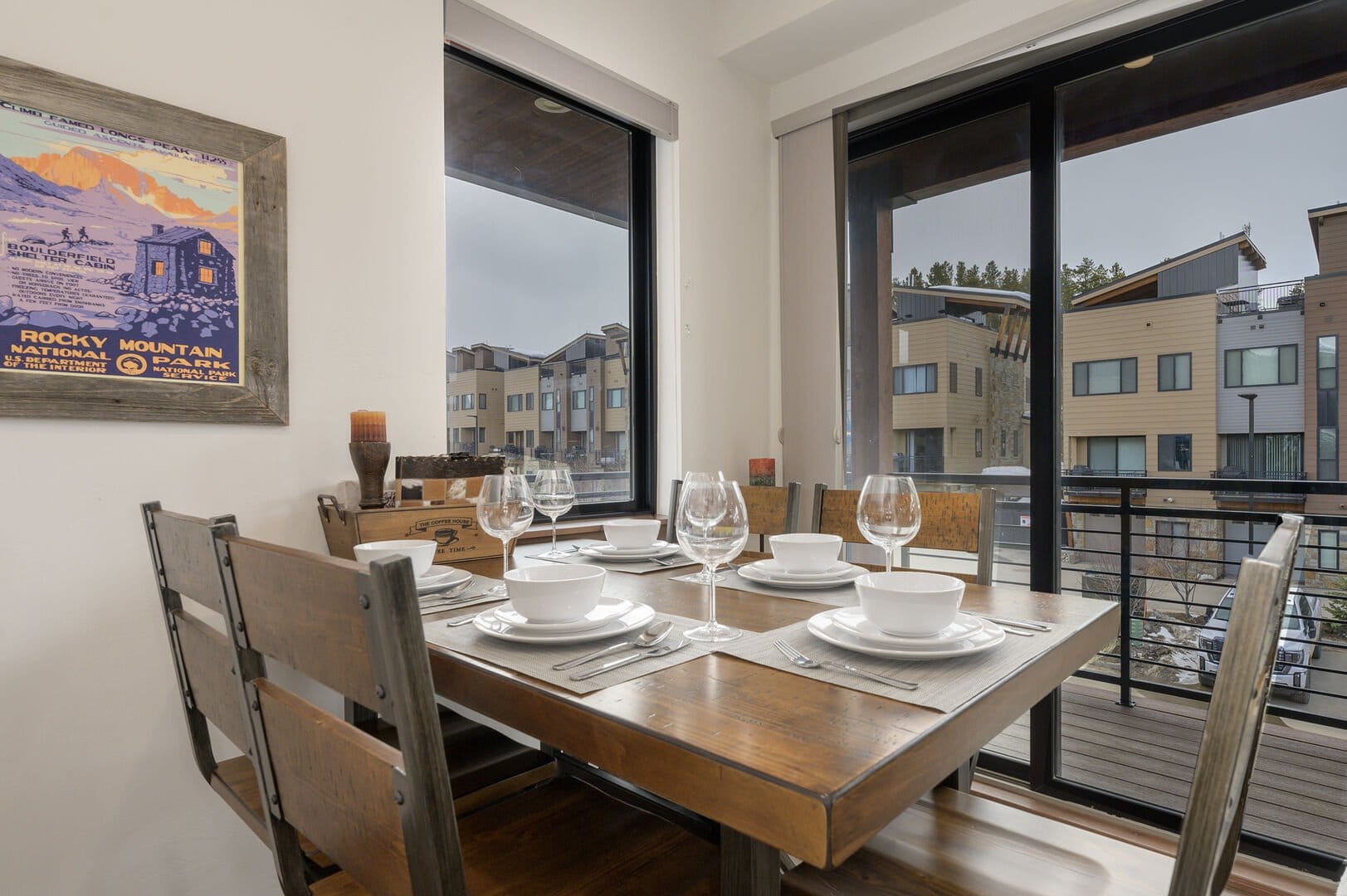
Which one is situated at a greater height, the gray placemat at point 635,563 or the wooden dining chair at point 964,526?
the wooden dining chair at point 964,526

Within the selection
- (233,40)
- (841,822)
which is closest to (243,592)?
(841,822)

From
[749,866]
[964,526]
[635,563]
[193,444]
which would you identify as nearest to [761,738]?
[749,866]

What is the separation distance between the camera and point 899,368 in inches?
104

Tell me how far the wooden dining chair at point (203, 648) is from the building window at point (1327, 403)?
239 cm

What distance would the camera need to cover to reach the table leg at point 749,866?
705mm

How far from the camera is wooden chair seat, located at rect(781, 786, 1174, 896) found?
2.82 feet

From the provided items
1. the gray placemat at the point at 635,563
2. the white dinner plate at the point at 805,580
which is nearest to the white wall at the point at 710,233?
the gray placemat at the point at 635,563

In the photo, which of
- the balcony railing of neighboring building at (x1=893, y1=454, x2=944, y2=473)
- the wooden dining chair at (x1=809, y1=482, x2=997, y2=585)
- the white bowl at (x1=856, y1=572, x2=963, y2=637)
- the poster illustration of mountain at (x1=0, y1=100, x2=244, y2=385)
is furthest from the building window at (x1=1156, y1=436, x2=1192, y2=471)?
the poster illustration of mountain at (x1=0, y1=100, x2=244, y2=385)

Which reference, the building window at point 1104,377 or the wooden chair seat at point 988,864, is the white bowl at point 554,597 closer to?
the wooden chair seat at point 988,864

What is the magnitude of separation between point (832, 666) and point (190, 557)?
844 mm

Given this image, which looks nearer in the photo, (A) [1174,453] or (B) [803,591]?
(B) [803,591]

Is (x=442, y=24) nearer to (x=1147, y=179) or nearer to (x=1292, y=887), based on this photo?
(x=1147, y=179)

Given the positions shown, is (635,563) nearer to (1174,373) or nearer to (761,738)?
(761,738)

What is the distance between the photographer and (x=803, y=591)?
126 centimetres
